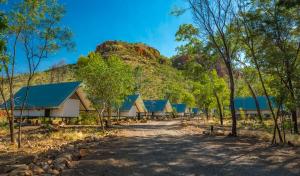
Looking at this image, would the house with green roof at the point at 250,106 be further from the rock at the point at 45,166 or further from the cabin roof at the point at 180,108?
the rock at the point at 45,166

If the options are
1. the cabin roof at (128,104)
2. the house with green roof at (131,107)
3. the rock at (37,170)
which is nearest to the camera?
the rock at (37,170)

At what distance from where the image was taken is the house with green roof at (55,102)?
133 feet

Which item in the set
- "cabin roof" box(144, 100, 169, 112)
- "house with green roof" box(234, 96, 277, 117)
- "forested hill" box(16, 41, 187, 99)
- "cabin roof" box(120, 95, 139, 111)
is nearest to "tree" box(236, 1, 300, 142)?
"cabin roof" box(120, 95, 139, 111)

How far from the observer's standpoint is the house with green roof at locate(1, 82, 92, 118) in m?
40.5

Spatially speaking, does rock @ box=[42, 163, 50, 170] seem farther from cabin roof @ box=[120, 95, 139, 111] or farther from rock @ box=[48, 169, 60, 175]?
cabin roof @ box=[120, 95, 139, 111]

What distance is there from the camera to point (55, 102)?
40094mm

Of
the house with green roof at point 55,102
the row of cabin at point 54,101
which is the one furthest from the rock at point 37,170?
the house with green roof at point 55,102

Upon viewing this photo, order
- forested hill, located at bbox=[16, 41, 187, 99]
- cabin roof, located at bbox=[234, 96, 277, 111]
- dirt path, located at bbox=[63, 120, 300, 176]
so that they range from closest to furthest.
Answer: dirt path, located at bbox=[63, 120, 300, 176] < cabin roof, located at bbox=[234, 96, 277, 111] < forested hill, located at bbox=[16, 41, 187, 99]

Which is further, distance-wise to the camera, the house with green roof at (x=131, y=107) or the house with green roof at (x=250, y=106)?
the house with green roof at (x=250, y=106)

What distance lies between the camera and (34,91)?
1815 inches

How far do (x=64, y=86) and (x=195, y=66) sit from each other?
18382 millimetres

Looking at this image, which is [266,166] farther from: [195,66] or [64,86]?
[64,86]

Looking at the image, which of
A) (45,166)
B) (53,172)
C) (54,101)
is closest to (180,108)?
(54,101)

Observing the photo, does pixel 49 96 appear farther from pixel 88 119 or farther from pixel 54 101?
pixel 88 119
